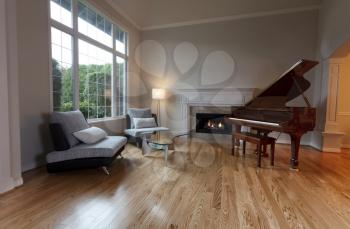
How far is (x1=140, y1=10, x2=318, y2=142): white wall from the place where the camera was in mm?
4691

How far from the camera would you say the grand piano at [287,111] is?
283 cm

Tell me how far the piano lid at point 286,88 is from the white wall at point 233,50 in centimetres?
130

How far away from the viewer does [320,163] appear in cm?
335

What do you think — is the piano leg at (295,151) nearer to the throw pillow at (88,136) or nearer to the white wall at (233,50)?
the white wall at (233,50)

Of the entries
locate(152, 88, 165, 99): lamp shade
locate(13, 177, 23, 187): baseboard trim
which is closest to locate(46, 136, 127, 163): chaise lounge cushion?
locate(13, 177, 23, 187): baseboard trim

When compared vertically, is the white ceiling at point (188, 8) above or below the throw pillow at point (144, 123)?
above

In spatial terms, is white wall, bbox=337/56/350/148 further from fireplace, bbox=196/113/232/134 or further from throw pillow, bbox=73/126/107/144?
throw pillow, bbox=73/126/107/144

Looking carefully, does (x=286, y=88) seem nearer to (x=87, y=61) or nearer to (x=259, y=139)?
(x=259, y=139)

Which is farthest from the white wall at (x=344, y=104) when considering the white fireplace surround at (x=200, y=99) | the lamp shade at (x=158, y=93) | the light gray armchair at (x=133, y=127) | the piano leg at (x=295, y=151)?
the lamp shade at (x=158, y=93)

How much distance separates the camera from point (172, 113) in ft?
18.6

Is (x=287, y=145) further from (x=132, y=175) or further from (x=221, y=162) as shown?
(x=132, y=175)

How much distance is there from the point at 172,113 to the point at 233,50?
2.38 meters

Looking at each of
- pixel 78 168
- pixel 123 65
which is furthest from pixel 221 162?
pixel 123 65

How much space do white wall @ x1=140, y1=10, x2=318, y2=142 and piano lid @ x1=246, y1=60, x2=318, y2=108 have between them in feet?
4.27
